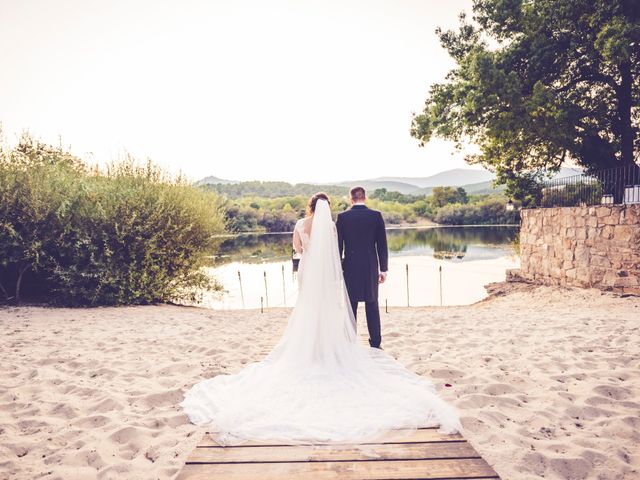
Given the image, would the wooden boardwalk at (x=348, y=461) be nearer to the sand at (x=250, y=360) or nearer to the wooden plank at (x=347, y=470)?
the wooden plank at (x=347, y=470)

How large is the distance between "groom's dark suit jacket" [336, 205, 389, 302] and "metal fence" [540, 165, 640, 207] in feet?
32.7

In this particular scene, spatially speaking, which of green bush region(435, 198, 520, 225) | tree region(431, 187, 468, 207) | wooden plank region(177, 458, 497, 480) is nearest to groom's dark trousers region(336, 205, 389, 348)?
wooden plank region(177, 458, 497, 480)

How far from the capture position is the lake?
14.8 metres

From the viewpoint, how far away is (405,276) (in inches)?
827

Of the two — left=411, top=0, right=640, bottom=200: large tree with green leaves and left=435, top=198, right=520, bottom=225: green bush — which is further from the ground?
left=411, top=0, right=640, bottom=200: large tree with green leaves

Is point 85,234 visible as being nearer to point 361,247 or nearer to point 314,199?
point 314,199

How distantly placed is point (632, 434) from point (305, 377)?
99.3 inches

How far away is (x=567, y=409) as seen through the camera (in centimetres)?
329

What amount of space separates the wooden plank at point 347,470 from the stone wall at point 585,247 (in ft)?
32.0

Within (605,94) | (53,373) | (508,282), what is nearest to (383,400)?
(53,373)

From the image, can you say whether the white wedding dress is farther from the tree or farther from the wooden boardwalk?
the tree

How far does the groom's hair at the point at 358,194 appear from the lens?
464 cm

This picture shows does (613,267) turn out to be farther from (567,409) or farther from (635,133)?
(567,409)

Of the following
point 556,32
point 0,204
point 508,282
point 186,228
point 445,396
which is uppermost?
point 556,32
